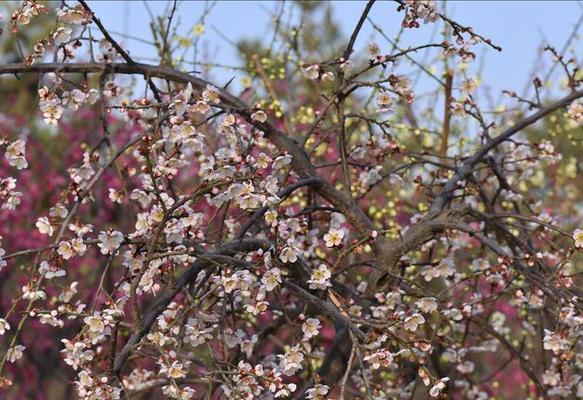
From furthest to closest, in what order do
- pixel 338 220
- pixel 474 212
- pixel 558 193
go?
pixel 558 193 < pixel 338 220 < pixel 474 212

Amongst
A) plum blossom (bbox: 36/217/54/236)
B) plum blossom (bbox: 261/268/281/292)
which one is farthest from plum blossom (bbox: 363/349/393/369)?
plum blossom (bbox: 36/217/54/236)

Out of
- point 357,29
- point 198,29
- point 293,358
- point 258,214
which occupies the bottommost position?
point 293,358

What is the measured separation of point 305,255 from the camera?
3.74 m

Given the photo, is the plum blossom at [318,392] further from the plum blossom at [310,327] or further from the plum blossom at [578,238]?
the plum blossom at [578,238]

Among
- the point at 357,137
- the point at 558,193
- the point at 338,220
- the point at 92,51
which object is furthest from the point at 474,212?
the point at 558,193

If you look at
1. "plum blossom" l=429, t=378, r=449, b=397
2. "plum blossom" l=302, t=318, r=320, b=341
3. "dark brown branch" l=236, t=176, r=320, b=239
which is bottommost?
"plum blossom" l=429, t=378, r=449, b=397

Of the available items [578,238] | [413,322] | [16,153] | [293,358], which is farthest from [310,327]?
[16,153]

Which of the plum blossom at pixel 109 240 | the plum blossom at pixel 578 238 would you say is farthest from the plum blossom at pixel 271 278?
the plum blossom at pixel 578 238

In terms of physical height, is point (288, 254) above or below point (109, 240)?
above

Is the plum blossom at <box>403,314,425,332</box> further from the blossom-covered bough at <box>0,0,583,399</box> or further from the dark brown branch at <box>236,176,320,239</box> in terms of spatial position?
the dark brown branch at <box>236,176,320,239</box>

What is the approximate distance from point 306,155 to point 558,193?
20.7 feet

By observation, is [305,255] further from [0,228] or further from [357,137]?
[0,228]

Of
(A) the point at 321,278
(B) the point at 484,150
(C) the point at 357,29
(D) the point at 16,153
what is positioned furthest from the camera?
(B) the point at 484,150

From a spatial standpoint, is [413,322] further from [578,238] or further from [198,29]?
[198,29]
